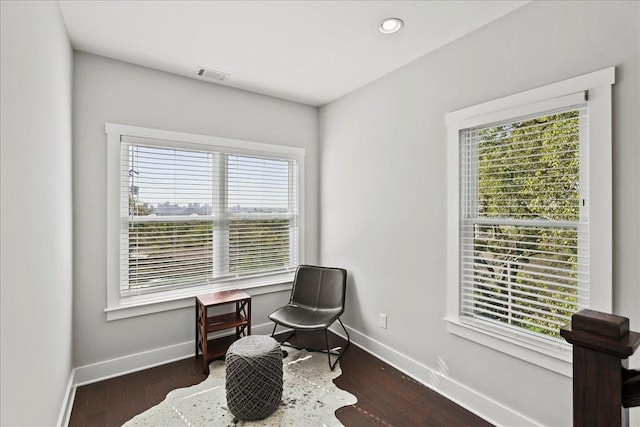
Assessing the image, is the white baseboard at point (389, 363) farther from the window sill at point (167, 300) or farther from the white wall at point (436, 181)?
the window sill at point (167, 300)

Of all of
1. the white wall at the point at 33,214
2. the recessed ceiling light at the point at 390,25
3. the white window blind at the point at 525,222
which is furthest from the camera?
the recessed ceiling light at the point at 390,25

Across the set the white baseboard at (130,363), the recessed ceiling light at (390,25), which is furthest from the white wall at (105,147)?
the recessed ceiling light at (390,25)

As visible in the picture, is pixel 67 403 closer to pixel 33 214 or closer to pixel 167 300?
pixel 167 300

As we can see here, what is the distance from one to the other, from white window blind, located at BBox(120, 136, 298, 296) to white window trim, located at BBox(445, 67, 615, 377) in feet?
6.75

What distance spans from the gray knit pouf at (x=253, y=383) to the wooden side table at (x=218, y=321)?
614 millimetres

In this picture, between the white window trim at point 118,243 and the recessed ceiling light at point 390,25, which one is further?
the white window trim at point 118,243

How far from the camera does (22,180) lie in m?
1.23

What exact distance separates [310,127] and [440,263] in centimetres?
223

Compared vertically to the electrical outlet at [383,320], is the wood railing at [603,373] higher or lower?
higher

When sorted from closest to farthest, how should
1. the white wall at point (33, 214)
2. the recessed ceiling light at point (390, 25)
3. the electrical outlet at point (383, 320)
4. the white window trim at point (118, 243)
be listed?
1. the white wall at point (33, 214)
2. the recessed ceiling light at point (390, 25)
3. the white window trim at point (118, 243)
4. the electrical outlet at point (383, 320)

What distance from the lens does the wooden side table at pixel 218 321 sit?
2650 millimetres

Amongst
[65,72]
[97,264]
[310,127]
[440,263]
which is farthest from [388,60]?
[97,264]

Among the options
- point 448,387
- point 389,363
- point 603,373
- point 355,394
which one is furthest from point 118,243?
point 603,373

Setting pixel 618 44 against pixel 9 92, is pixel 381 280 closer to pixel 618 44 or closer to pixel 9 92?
pixel 618 44
